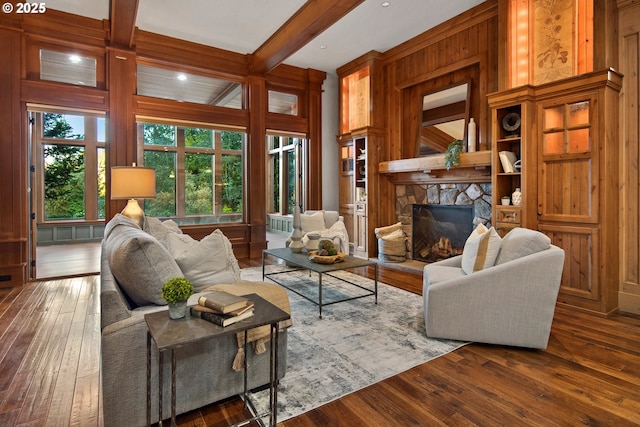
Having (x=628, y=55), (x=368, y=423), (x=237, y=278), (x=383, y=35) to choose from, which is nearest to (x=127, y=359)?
(x=237, y=278)

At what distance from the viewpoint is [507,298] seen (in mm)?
2602

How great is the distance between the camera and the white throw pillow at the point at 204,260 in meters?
2.20

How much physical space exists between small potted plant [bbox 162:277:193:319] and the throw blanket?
0.42 metres

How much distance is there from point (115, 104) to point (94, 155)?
455 cm

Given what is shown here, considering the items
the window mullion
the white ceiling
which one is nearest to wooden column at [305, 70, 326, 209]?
the white ceiling

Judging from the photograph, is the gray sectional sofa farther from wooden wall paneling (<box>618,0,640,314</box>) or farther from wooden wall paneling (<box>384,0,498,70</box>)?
wooden wall paneling (<box>384,0,498,70</box>)

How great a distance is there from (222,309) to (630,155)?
160 inches

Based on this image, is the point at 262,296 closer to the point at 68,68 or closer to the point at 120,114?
the point at 120,114

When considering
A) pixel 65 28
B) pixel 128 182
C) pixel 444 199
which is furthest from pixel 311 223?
pixel 65 28

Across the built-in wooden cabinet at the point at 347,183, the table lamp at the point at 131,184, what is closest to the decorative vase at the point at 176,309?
the table lamp at the point at 131,184

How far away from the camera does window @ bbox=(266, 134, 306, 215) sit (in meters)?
7.18

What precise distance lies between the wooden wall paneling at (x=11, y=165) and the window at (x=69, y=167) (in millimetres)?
4075

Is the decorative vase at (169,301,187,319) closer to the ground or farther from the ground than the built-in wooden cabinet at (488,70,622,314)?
closer to the ground

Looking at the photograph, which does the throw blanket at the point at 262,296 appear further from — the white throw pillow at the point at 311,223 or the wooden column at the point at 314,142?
the wooden column at the point at 314,142
